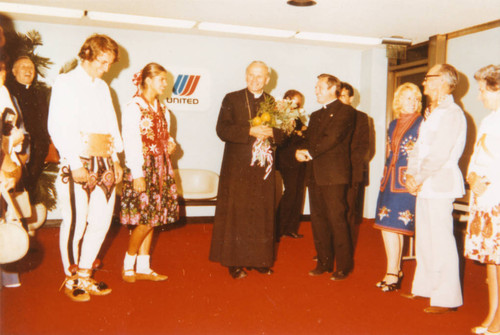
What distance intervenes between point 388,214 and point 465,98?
9.59ft

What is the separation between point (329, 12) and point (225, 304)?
3.47 metres

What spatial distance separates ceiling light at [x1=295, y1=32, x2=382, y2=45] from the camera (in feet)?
20.6

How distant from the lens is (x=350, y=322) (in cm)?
293

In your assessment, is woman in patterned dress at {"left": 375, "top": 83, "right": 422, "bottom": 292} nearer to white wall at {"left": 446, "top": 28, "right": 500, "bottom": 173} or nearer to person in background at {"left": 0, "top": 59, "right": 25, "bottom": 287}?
white wall at {"left": 446, "top": 28, "right": 500, "bottom": 173}

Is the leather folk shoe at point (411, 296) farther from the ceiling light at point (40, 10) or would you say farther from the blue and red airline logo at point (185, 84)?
the ceiling light at point (40, 10)

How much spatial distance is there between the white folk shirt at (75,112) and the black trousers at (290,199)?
2.86 m

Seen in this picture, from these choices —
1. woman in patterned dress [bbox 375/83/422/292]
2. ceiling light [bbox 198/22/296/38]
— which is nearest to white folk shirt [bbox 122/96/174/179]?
woman in patterned dress [bbox 375/83/422/292]

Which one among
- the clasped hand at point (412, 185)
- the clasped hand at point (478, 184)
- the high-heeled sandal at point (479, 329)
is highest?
the clasped hand at point (478, 184)

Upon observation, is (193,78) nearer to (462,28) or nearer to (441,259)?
(462,28)

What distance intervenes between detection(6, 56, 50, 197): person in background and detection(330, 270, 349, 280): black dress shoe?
3.10m

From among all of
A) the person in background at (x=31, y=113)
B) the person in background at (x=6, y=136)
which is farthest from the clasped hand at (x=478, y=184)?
the person in background at (x=31, y=113)

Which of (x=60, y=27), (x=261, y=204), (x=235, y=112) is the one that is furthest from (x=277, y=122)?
(x=60, y=27)

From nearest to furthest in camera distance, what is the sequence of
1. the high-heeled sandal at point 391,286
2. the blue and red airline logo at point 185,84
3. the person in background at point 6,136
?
Answer: 1. the person in background at point 6,136
2. the high-heeled sandal at point 391,286
3. the blue and red airline logo at point 185,84

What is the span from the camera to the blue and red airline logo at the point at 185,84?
21.1 feet
